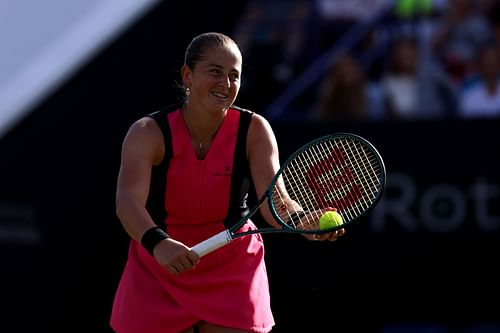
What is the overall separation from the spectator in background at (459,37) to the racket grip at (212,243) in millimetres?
4358

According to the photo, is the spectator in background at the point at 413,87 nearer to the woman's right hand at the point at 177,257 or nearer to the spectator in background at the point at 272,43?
the spectator in background at the point at 272,43

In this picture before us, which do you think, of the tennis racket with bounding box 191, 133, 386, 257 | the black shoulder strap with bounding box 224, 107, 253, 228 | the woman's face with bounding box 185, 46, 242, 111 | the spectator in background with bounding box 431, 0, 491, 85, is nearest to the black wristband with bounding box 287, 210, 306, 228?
the tennis racket with bounding box 191, 133, 386, 257

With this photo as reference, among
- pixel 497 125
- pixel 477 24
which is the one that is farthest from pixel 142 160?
pixel 477 24

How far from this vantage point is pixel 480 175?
7875 millimetres

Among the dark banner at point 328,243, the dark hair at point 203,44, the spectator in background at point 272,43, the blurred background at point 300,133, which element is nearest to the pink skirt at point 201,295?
the dark hair at point 203,44

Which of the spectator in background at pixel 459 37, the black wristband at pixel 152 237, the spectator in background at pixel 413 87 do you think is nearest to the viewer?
the black wristband at pixel 152 237

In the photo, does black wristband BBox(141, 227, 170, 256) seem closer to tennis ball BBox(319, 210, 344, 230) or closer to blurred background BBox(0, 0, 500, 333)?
tennis ball BBox(319, 210, 344, 230)

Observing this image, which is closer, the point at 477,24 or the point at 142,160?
the point at 142,160

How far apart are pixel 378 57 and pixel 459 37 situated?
2.04ft

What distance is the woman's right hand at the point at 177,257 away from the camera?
4.17 m

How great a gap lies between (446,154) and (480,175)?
0.27 meters

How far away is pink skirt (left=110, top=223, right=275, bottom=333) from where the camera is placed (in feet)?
15.2

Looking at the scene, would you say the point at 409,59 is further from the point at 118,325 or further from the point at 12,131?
the point at 118,325

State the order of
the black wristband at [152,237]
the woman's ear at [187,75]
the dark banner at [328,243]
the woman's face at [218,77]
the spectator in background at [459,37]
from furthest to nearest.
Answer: the spectator in background at [459,37] → the dark banner at [328,243] → the woman's ear at [187,75] → the woman's face at [218,77] → the black wristband at [152,237]
